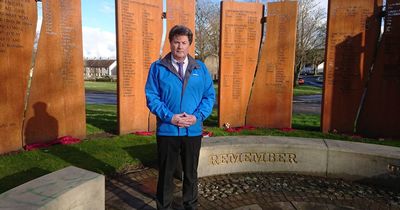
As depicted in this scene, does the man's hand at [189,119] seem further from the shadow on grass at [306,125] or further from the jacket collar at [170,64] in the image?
the shadow on grass at [306,125]

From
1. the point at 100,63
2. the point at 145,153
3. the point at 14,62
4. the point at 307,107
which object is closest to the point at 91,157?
the point at 145,153

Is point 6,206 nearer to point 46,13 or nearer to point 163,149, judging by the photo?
point 163,149

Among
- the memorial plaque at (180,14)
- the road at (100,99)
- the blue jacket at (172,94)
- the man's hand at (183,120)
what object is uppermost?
the memorial plaque at (180,14)

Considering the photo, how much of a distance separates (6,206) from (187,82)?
187 cm

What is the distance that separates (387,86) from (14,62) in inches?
319

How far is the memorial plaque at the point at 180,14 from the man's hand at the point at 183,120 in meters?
5.20

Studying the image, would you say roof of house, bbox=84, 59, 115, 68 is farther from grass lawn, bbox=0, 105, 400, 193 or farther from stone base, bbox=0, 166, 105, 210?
stone base, bbox=0, 166, 105, 210

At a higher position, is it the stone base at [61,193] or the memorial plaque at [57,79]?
the memorial plaque at [57,79]

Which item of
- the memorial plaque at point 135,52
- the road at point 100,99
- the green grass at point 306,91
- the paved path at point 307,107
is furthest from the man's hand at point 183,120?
the green grass at point 306,91

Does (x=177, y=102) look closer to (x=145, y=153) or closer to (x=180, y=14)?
(x=145, y=153)

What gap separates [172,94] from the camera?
302 cm

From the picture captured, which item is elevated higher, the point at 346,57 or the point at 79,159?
the point at 346,57

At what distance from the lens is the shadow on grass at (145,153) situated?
5.27m

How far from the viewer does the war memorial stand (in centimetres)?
394
